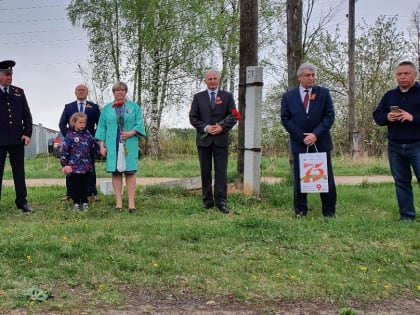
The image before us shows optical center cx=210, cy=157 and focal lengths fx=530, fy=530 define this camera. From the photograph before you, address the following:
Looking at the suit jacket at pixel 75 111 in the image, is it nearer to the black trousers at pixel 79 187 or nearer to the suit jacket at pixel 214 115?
the black trousers at pixel 79 187

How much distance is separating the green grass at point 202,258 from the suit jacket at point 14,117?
1.08m

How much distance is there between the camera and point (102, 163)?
59.6 ft

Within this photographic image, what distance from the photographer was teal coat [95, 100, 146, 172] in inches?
285

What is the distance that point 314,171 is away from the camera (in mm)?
6566

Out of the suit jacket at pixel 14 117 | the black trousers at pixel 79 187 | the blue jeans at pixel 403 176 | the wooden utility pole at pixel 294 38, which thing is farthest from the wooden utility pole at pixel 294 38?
the suit jacket at pixel 14 117

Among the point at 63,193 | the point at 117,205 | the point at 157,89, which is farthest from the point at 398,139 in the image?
the point at 157,89

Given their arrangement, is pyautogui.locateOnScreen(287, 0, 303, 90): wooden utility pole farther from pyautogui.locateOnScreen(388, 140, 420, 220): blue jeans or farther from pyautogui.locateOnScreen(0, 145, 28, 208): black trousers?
pyautogui.locateOnScreen(0, 145, 28, 208): black trousers

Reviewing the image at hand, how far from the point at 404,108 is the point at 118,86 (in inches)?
146

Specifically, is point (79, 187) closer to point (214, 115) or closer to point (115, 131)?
point (115, 131)

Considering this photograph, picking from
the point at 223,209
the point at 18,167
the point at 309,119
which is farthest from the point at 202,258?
the point at 18,167

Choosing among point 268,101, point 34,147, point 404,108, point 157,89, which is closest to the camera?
point 404,108

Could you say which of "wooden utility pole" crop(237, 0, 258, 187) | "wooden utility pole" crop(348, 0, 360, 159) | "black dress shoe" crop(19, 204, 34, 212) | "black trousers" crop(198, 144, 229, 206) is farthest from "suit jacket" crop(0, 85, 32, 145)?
"wooden utility pole" crop(348, 0, 360, 159)

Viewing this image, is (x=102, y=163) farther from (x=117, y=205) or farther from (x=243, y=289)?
(x=243, y=289)

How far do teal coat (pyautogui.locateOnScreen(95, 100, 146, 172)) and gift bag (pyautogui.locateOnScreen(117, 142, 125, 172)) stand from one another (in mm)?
42
